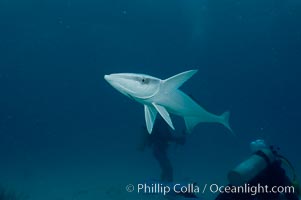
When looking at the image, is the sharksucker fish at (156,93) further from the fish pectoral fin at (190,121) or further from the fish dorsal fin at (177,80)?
the fish pectoral fin at (190,121)

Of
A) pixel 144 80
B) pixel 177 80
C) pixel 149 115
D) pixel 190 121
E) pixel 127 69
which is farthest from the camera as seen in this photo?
pixel 127 69

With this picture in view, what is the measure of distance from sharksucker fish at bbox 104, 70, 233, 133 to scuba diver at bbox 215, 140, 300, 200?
3.94 ft

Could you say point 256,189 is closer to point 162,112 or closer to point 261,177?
point 261,177

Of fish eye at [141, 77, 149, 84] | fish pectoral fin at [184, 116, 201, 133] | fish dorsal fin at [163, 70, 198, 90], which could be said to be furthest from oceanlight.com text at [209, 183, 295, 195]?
fish eye at [141, 77, 149, 84]

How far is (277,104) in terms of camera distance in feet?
347

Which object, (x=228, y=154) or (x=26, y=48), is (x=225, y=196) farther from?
(x=26, y=48)

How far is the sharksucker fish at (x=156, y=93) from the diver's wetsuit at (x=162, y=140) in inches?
210

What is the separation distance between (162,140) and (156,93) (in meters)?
6.94

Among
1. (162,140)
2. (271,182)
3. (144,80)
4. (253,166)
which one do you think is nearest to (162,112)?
(144,80)

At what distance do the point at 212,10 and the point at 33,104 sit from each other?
94.4 meters

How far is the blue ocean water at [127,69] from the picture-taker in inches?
1185

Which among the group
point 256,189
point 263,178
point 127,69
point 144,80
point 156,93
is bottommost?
point 256,189

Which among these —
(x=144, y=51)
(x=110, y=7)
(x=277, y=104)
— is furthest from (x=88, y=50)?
(x=277, y=104)

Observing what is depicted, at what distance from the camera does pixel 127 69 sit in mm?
96312
